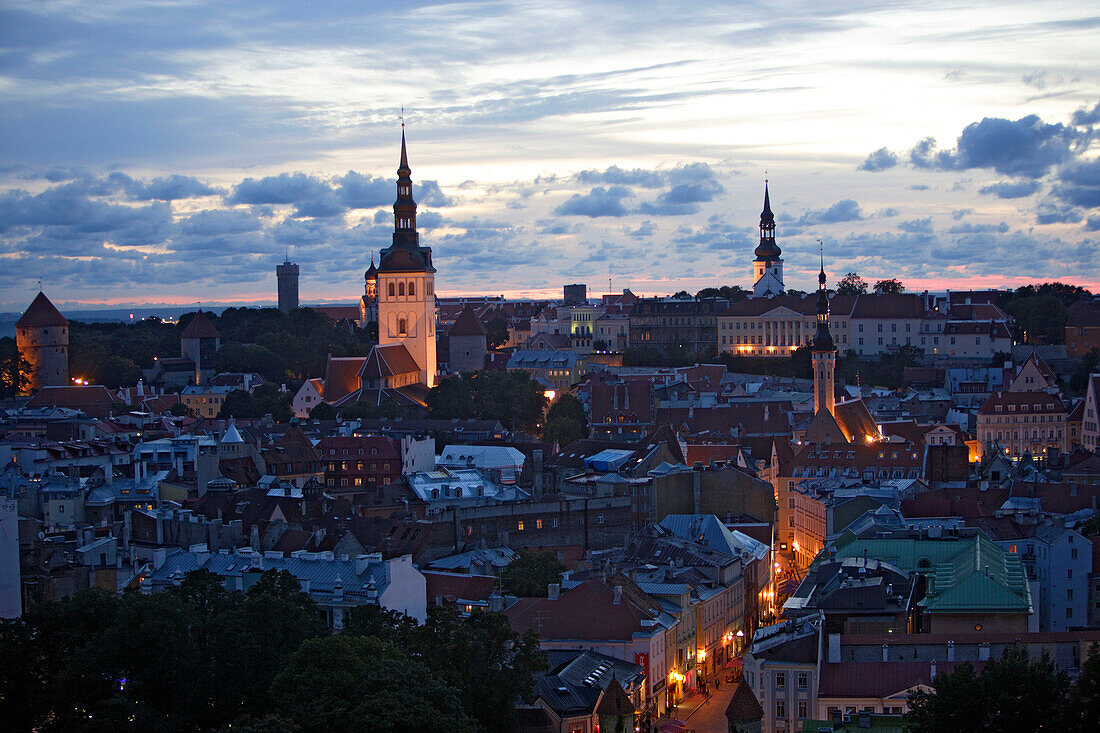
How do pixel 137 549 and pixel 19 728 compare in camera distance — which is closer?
pixel 19 728

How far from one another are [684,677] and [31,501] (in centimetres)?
2865

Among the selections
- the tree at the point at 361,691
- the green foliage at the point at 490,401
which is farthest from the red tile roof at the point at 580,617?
the green foliage at the point at 490,401

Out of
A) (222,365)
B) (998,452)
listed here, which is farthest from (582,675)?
(222,365)

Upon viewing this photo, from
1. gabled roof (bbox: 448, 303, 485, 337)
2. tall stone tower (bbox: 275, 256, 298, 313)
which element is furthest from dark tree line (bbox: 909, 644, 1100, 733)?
tall stone tower (bbox: 275, 256, 298, 313)

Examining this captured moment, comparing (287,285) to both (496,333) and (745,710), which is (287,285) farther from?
(745,710)

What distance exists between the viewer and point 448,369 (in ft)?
402

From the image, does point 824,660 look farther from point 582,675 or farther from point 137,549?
point 137,549

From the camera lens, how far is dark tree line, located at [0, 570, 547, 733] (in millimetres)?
30047

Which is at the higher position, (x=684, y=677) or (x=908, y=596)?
(x=908, y=596)

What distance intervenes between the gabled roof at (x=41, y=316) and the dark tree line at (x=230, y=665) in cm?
8305

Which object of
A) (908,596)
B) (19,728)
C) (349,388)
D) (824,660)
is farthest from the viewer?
(349,388)

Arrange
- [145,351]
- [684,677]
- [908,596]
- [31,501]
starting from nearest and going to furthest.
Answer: [908,596]
[684,677]
[31,501]
[145,351]

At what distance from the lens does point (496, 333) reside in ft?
499

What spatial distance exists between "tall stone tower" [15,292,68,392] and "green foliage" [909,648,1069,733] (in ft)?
316
